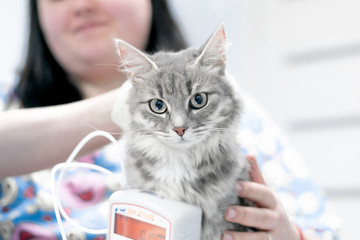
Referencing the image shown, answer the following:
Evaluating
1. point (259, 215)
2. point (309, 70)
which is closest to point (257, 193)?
point (259, 215)

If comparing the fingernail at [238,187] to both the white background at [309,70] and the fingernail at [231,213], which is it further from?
the white background at [309,70]

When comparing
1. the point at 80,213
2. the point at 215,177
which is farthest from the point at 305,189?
the point at 80,213

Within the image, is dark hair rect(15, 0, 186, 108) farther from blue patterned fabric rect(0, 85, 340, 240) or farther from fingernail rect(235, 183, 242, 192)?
fingernail rect(235, 183, 242, 192)

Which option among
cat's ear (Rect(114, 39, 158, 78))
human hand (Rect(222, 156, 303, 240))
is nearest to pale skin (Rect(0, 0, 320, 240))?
human hand (Rect(222, 156, 303, 240))

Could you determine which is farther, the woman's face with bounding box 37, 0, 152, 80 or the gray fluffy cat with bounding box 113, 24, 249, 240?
the woman's face with bounding box 37, 0, 152, 80

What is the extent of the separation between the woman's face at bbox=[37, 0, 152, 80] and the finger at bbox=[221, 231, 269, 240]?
46 centimetres

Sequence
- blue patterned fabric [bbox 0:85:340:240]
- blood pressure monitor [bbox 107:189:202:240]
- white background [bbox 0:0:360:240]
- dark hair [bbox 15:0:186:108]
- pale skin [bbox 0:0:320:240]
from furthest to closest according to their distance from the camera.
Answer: white background [bbox 0:0:360:240], dark hair [bbox 15:0:186:108], blue patterned fabric [bbox 0:85:340:240], pale skin [bbox 0:0:320:240], blood pressure monitor [bbox 107:189:202:240]

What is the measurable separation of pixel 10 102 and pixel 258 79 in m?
1.23

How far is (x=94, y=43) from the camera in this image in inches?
34.2

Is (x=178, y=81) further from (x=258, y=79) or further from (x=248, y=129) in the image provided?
(x=258, y=79)

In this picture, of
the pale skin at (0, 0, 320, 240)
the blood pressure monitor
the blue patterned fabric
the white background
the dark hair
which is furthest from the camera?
the white background

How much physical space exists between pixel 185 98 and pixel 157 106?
52 millimetres

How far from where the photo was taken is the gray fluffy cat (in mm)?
565

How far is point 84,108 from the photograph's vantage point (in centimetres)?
72
